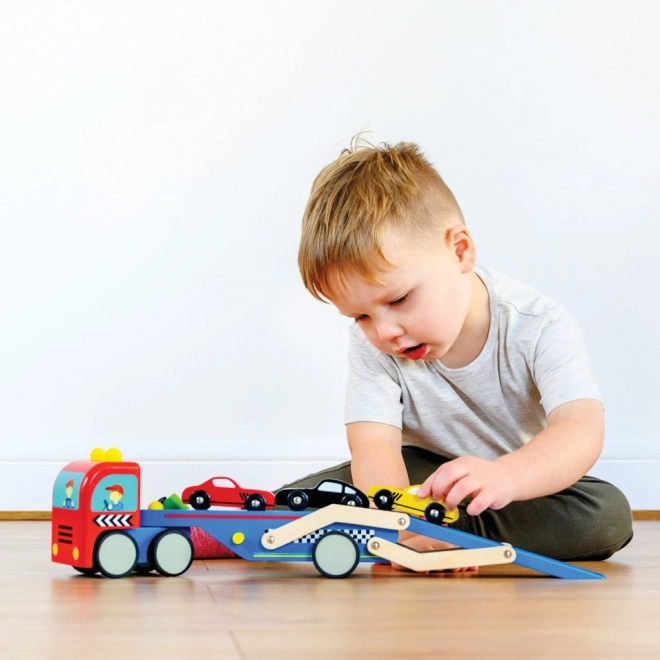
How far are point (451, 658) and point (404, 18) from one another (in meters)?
1.41

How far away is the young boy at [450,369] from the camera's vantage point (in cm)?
91

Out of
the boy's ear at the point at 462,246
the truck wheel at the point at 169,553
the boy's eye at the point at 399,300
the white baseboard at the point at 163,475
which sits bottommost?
the white baseboard at the point at 163,475

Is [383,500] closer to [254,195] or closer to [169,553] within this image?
[169,553]

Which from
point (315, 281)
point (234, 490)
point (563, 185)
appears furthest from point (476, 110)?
point (234, 490)

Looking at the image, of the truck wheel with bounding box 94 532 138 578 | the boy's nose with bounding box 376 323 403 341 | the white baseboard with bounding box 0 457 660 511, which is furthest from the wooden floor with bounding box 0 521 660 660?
the white baseboard with bounding box 0 457 660 511

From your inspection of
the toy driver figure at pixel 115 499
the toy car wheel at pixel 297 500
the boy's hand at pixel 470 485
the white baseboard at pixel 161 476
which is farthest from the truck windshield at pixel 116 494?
the white baseboard at pixel 161 476

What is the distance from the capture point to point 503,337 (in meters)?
1.06

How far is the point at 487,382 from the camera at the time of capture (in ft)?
3.52

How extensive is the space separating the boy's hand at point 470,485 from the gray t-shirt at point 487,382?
184 mm

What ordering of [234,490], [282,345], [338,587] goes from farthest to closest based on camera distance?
1. [282,345]
2. [234,490]
3. [338,587]

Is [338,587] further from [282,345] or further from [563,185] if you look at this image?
[563,185]

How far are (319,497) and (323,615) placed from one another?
26cm

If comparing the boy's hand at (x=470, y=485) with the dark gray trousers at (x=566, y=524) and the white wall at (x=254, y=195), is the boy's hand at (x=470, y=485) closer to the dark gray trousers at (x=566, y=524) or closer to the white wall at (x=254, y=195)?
the dark gray trousers at (x=566, y=524)

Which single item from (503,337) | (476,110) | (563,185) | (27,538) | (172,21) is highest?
(172,21)
